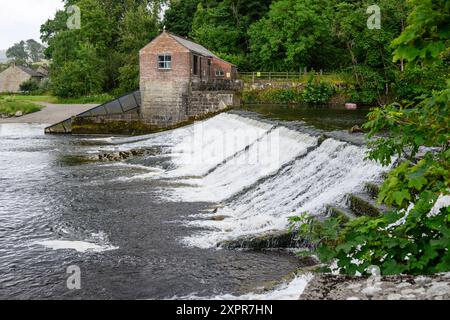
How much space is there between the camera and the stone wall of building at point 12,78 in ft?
268

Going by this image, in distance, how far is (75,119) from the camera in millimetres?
35344

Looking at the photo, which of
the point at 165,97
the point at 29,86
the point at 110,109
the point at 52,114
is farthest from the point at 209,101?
the point at 29,86

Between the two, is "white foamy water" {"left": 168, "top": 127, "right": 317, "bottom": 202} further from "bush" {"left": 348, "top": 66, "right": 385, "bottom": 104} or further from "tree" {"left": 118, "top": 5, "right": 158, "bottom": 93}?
"tree" {"left": 118, "top": 5, "right": 158, "bottom": 93}

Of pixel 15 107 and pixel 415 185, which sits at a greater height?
pixel 15 107

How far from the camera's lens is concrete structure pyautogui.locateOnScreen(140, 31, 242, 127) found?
36.8 meters

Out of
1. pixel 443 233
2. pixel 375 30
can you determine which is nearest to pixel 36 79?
pixel 375 30

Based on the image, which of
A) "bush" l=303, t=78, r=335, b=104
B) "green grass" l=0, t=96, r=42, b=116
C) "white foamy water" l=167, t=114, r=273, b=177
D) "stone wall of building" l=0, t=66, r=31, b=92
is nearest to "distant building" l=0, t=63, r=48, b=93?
"stone wall of building" l=0, t=66, r=31, b=92

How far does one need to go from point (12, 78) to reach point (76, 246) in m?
80.7

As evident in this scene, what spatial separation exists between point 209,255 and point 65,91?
174 feet

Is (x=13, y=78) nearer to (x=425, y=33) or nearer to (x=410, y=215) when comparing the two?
(x=410, y=215)

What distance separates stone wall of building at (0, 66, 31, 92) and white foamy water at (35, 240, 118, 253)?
Result: 78391mm

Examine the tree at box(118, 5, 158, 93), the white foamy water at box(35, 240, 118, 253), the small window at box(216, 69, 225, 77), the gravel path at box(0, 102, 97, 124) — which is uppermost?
the tree at box(118, 5, 158, 93)

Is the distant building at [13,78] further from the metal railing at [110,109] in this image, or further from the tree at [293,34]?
the metal railing at [110,109]

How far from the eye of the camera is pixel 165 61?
37406 mm
